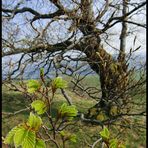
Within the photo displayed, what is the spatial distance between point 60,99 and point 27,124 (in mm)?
15747

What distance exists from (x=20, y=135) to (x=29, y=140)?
37 mm

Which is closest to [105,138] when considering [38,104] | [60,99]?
[38,104]

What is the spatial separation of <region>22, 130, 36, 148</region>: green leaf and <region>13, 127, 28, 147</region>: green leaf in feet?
0.03

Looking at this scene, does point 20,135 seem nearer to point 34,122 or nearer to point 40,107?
point 34,122

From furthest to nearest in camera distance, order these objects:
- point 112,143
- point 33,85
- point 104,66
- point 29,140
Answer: point 104,66, point 33,85, point 112,143, point 29,140

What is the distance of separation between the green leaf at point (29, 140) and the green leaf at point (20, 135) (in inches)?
0.4

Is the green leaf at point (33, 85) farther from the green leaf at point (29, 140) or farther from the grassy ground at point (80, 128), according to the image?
the grassy ground at point (80, 128)

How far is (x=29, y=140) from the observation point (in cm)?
117

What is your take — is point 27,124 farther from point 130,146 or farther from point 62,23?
point 130,146

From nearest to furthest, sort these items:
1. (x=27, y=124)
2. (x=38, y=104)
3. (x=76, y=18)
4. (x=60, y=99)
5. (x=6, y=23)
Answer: (x=27, y=124)
(x=38, y=104)
(x=76, y=18)
(x=6, y=23)
(x=60, y=99)

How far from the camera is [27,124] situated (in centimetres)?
122

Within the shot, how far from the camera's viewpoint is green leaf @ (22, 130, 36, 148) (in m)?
1.15

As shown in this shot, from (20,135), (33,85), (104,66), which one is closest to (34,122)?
(20,135)

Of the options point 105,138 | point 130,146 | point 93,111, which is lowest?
point 130,146
